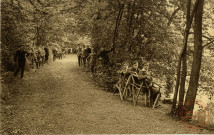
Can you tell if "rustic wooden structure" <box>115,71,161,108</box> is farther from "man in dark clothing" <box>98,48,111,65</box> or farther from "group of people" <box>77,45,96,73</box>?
"group of people" <box>77,45,96,73</box>

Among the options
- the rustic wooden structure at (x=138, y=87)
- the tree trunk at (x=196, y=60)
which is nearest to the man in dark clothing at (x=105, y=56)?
the rustic wooden structure at (x=138, y=87)

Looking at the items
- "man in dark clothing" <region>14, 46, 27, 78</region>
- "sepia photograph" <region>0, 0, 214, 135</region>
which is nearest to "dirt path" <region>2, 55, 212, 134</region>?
"sepia photograph" <region>0, 0, 214, 135</region>

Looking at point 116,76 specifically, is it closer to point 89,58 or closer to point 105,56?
point 105,56

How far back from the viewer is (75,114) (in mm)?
8969

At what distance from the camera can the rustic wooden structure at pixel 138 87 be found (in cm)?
1161

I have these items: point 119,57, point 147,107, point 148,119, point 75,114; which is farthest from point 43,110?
point 119,57

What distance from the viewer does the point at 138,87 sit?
39.9 ft

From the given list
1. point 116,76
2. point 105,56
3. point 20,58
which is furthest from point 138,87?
point 20,58

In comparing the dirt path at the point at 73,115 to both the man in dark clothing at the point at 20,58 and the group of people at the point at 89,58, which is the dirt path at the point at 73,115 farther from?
the group of people at the point at 89,58

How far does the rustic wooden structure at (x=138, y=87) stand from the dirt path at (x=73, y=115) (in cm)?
74

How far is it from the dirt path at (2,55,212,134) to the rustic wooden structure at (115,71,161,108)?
2.44ft

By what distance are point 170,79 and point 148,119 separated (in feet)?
22.4

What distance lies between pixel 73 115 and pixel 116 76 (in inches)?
250

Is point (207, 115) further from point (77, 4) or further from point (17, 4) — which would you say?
point (77, 4)
